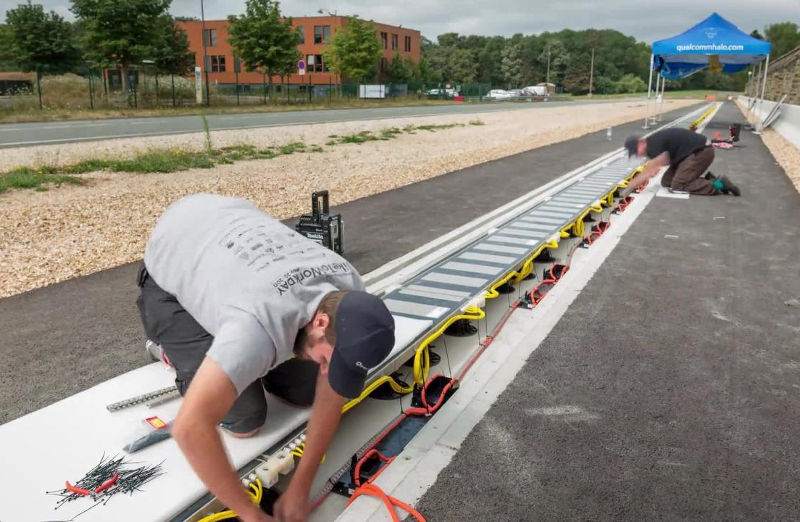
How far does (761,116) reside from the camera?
2962 cm

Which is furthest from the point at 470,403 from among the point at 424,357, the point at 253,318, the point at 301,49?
the point at 301,49

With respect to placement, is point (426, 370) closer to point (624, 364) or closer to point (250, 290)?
point (624, 364)

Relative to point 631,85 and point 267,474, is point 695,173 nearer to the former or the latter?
point 267,474

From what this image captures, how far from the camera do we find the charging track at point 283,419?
2605 mm

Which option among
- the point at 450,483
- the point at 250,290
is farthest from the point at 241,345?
the point at 450,483

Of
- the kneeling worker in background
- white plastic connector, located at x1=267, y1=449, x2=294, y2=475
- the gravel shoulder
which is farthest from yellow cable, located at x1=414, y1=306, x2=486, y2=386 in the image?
the kneeling worker in background

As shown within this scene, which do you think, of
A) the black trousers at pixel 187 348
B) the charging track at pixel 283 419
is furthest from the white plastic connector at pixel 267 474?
the black trousers at pixel 187 348

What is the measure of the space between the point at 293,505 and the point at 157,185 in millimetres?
10215

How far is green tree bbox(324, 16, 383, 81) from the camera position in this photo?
60188mm

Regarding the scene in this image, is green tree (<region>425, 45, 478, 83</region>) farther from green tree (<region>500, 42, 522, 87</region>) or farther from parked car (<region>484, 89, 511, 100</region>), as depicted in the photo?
parked car (<region>484, 89, 511, 100</region>)

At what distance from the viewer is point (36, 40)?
162 ft

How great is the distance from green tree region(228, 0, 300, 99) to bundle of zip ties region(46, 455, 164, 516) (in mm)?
46975

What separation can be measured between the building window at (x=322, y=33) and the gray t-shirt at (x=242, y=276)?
262 ft

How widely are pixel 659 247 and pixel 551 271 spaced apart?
6.87 ft
